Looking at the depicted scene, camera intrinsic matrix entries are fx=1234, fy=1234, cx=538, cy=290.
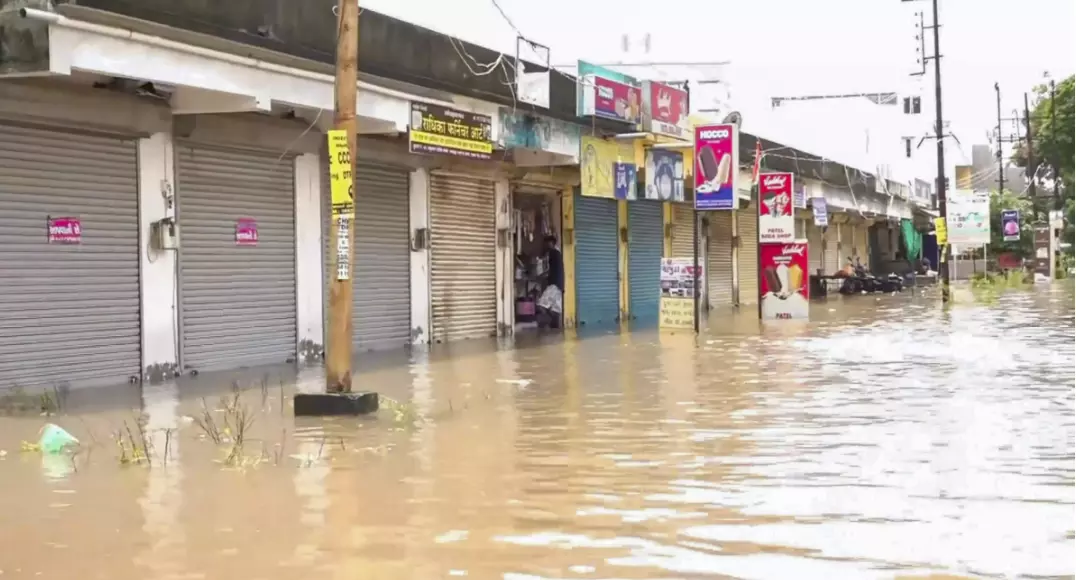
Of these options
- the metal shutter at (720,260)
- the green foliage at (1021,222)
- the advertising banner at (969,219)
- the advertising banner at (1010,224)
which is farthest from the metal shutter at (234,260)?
the green foliage at (1021,222)

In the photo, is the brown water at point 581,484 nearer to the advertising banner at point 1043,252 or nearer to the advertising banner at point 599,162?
the advertising banner at point 599,162

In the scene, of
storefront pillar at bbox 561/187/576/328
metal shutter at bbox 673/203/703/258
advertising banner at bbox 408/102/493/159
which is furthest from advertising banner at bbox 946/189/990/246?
advertising banner at bbox 408/102/493/159

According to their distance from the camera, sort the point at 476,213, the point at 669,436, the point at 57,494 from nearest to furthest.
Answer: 1. the point at 57,494
2. the point at 669,436
3. the point at 476,213

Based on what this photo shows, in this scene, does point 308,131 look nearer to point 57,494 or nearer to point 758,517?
point 57,494

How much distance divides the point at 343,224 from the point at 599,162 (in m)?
12.3

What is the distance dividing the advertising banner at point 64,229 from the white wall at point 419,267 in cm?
714

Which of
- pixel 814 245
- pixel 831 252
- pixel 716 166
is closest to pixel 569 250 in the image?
pixel 716 166

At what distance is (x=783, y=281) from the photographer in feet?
77.5

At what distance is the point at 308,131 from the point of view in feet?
52.9

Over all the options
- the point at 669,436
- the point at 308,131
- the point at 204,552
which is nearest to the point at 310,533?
the point at 204,552

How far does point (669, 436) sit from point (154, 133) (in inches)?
300

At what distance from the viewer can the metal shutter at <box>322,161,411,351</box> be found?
58.8 ft

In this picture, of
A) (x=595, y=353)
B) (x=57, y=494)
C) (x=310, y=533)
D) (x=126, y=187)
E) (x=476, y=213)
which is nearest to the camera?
(x=310, y=533)

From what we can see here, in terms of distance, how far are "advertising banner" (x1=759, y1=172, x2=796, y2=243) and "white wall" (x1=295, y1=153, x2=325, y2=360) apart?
31.3 ft
